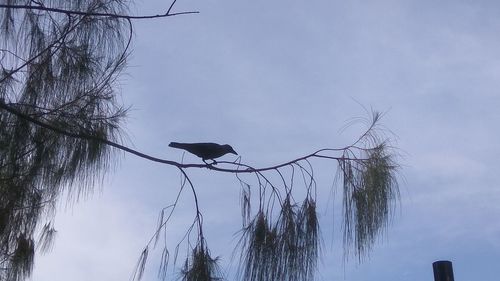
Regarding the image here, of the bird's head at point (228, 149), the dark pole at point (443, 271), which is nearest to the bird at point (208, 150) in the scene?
the bird's head at point (228, 149)

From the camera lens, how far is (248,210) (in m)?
3.23

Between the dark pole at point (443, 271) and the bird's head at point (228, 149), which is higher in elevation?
the bird's head at point (228, 149)

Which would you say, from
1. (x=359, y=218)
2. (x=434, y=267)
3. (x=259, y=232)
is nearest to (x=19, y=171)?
(x=259, y=232)

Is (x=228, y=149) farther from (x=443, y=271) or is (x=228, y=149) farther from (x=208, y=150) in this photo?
(x=443, y=271)

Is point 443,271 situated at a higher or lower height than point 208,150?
lower

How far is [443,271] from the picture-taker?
271 centimetres

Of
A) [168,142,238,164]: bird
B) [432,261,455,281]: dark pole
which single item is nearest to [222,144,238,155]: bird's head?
[168,142,238,164]: bird

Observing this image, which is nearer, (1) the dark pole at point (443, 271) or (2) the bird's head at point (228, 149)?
A: (1) the dark pole at point (443, 271)

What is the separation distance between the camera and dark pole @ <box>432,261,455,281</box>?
8.88 feet

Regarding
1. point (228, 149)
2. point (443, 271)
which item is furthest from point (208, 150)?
point (443, 271)

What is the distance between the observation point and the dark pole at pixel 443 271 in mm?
2707

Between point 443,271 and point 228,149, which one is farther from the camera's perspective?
point 228,149

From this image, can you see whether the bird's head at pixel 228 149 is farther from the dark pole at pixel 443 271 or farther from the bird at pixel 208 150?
the dark pole at pixel 443 271

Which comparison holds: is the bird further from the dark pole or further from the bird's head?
the dark pole
